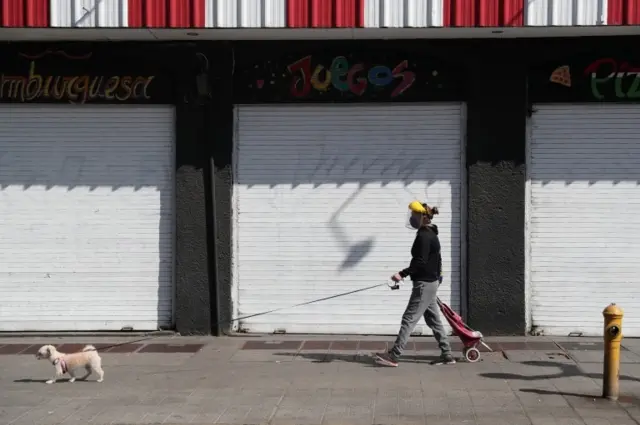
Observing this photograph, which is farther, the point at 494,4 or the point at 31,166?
the point at 31,166

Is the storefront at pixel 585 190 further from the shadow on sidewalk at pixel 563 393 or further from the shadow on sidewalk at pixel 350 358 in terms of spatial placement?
the shadow on sidewalk at pixel 563 393

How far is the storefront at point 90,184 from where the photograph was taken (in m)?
11.8

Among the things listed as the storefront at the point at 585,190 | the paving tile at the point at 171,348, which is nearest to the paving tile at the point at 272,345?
the paving tile at the point at 171,348

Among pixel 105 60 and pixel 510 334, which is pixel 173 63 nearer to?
pixel 105 60

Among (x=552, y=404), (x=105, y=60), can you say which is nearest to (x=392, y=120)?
(x=105, y=60)

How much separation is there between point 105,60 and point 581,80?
6.63 meters

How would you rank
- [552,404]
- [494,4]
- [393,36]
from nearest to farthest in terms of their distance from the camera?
[552,404], [494,4], [393,36]

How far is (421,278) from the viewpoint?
31.0ft

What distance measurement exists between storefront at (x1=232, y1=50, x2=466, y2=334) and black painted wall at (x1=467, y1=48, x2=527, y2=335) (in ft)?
0.80

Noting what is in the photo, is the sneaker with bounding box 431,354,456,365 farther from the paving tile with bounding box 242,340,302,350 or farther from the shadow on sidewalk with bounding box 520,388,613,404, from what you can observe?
the paving tile with bounding box 242,340,302,350

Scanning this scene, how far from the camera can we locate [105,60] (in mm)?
11773

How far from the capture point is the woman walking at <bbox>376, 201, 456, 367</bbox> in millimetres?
9438

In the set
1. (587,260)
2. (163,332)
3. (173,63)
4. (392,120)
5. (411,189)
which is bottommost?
(163,332)

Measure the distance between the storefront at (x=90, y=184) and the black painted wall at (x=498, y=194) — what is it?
415 centimetres
